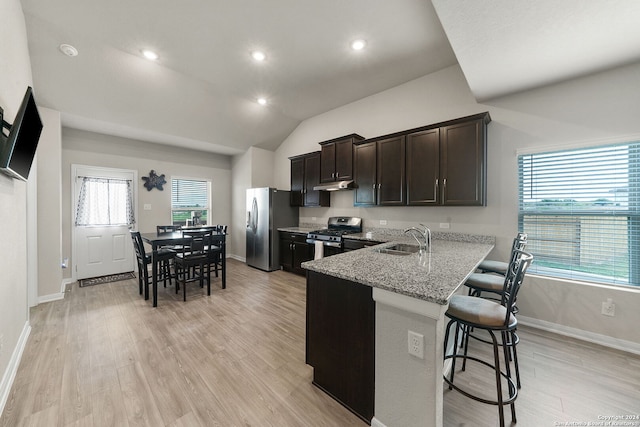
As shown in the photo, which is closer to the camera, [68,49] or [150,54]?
[68,49]

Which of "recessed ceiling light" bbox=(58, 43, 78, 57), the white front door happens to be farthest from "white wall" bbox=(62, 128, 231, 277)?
"recessed ceiling light" bbox=(58, 43, 78, 57)

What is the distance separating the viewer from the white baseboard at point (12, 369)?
1.58 m

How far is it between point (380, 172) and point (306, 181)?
171 cm

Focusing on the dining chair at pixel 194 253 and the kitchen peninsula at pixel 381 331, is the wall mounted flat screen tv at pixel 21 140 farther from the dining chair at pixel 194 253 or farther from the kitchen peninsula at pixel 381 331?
the kitchen peninsula at pixel 381 331

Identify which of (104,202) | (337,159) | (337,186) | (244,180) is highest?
(337,159)

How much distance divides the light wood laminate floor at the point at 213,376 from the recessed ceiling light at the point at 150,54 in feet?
10.7

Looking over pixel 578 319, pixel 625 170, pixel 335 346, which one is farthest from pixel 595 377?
pixel 335 346

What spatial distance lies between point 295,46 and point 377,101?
178 centimetres

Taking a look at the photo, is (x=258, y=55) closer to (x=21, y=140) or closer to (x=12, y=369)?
(x=21, y=140)

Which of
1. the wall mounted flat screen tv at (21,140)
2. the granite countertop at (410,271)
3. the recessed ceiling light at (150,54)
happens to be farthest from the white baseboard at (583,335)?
the recessed ceiling light at (150,54)

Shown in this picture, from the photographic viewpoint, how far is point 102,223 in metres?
4.50

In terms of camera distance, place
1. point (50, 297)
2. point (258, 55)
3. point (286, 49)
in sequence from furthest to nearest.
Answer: point (50, 297)
point (258, 55)
point (286, 49)

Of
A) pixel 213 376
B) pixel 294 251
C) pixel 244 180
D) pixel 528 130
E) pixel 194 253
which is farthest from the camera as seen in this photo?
pixel 244 180

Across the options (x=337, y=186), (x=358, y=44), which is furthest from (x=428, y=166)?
(x=358, y=44)
